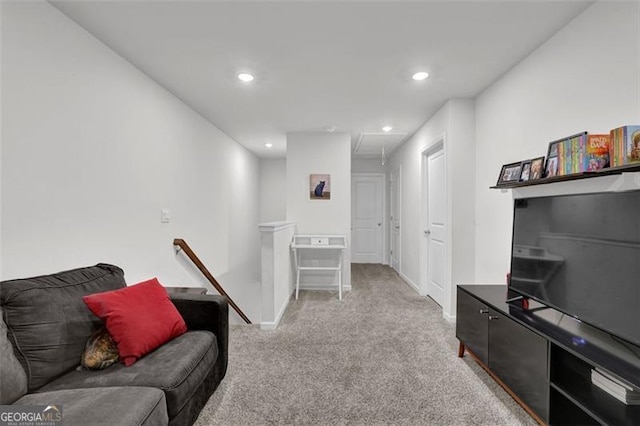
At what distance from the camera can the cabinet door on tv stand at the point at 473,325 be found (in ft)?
6.88

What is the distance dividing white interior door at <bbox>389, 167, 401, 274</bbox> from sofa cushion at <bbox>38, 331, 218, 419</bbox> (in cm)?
470

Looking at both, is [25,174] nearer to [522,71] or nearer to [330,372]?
[330,372]

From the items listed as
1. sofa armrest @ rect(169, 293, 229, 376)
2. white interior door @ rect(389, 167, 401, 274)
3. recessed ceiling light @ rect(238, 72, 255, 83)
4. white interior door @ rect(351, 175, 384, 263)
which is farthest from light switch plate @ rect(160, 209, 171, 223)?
white interior door @ rect(351, 175, 384, 263)

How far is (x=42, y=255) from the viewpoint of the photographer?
1719 millimetres

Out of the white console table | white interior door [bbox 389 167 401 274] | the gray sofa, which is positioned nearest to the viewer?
the gray sofa

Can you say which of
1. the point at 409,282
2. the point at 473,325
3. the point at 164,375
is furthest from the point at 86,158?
the point at 409,282

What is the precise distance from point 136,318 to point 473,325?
224 cm

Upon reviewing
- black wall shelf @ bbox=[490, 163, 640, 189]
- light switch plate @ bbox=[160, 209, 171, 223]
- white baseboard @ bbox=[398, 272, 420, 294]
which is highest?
black wall shelf @ bbox=[490, 163, 640, 189]

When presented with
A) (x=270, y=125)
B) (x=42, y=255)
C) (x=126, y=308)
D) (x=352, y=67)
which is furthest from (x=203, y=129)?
(x=126, y=308)

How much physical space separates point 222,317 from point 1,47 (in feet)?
6.13

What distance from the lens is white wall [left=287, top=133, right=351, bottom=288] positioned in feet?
15.3

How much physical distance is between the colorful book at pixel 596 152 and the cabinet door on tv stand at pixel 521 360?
94cm

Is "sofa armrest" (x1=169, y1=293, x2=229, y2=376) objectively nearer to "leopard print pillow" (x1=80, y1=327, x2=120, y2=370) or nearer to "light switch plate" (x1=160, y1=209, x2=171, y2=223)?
"leopard print pillow" (x1=80, y1=327, x2=120, y2=370)

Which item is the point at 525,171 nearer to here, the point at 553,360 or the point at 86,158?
the point at 553,360
